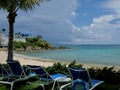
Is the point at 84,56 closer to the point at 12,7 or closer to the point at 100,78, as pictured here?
the point at 12,7

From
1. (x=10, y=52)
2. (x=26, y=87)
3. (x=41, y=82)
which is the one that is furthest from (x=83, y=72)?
(x=10, y=52)

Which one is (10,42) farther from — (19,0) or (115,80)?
(115,80)

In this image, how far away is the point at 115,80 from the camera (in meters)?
11.1

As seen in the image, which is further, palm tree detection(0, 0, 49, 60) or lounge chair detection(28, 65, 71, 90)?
palm tree detection(0, 0, 49, 60)

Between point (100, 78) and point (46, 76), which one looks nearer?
point (46, 76)

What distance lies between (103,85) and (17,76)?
2871mm

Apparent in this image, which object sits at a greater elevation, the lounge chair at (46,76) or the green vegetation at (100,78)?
the lounge chair at (46,76)

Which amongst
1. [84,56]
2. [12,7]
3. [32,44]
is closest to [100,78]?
[12,7]

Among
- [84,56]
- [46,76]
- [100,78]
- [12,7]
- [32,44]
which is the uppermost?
[12,7]

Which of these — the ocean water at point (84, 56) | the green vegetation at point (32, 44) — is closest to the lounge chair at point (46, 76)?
the ocean water at point (84, 56)

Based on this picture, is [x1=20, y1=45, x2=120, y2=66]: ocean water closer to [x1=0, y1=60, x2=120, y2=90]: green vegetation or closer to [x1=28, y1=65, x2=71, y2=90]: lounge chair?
[x1=0, y1=60, x2=120, y2=90]: green vegetation

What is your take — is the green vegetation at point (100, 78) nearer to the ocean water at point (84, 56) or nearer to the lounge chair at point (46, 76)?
the lounge chair at point (46, 76)

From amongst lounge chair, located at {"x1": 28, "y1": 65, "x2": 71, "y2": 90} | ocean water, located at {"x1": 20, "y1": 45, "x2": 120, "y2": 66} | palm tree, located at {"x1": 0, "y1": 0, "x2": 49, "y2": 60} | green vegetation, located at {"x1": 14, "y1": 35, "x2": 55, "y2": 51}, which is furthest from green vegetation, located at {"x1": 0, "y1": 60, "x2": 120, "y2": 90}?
green vegetation, located at {"x1": 14, "y1": 35, "x2": 55, "y2": 51}

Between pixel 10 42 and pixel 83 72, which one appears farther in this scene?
pixel 10 42
